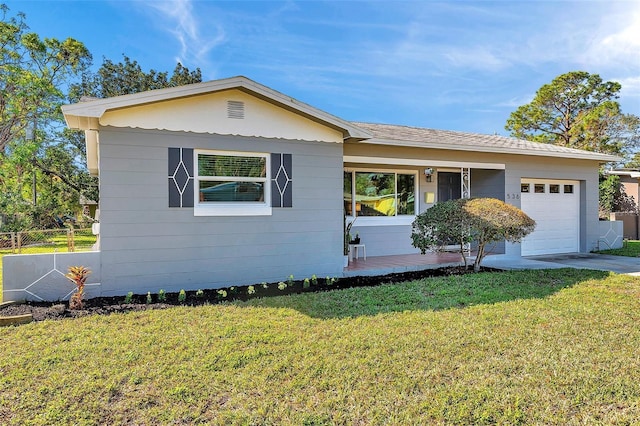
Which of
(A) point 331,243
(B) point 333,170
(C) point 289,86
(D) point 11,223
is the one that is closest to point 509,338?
(A) point 331,243

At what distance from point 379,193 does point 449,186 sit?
99.4 inches

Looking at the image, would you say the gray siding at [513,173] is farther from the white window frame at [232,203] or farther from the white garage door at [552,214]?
the white window frame at [232,203]

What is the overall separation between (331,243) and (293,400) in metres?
4.86

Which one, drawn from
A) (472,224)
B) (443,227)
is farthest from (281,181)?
(472,224)

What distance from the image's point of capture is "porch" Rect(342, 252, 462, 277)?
26.6 ft

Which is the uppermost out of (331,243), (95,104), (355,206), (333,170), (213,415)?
(95,104)

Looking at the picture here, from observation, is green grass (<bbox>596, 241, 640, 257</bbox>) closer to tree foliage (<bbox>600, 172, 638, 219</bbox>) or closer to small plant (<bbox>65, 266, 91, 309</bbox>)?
tree foliage (<bbox>600, 172, 638, 219</bbox>)

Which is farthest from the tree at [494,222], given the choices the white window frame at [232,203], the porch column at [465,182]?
the white window frame at [232,203]

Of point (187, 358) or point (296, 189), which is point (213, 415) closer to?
point (187, 358)

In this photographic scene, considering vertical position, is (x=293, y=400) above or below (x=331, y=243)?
below

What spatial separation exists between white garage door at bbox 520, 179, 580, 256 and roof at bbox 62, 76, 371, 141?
666 cm

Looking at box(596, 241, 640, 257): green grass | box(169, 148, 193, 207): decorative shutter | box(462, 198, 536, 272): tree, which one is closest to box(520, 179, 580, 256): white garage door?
box(596, 241, 640, 257): green grass

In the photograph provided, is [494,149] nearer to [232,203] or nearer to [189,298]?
[232,203]

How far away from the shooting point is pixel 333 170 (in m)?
7.70
